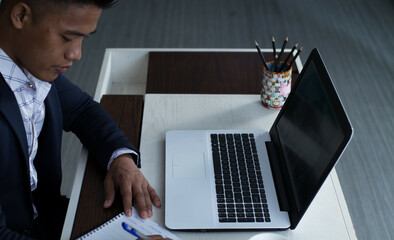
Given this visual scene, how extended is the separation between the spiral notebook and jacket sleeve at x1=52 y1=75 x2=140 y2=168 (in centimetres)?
18

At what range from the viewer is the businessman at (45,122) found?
2.88ft

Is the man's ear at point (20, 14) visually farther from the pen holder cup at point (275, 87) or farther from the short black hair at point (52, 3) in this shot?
the pen holder cup at point (275, 87)

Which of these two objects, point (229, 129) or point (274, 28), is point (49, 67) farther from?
point (274, 28)

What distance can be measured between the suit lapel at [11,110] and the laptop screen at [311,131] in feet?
2.05

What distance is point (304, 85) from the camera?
3.49ft

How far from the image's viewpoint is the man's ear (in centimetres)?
83

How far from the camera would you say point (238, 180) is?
1053 millimetres

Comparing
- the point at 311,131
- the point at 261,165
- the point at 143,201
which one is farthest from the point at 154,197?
the point at 311,131

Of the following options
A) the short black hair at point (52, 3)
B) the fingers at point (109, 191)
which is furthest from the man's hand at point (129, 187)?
the short black hair at point (52, 3)

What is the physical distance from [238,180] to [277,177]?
3.8 inches

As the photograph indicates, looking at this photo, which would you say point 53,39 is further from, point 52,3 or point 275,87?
point 275,87

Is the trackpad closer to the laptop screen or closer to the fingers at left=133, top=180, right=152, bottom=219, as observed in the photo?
the fingers at left=133, top=180, right=152, bottom=219

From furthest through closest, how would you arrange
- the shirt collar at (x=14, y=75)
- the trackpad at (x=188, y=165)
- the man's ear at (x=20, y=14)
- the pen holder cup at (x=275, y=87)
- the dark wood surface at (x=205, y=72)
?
1. the dark wood surface at (x=205, y=72)
2. the pen holder cup at (x=275, y=87)
3. the trackpad at (x=188, y=165)
4. the shirt collar at (x=14, y=75)
5. the man's ear at (x=20, y=14)

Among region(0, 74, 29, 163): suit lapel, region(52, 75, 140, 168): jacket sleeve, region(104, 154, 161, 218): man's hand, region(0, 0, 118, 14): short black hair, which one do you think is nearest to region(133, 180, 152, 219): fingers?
region(104, 154, 161, 218): man's hand
